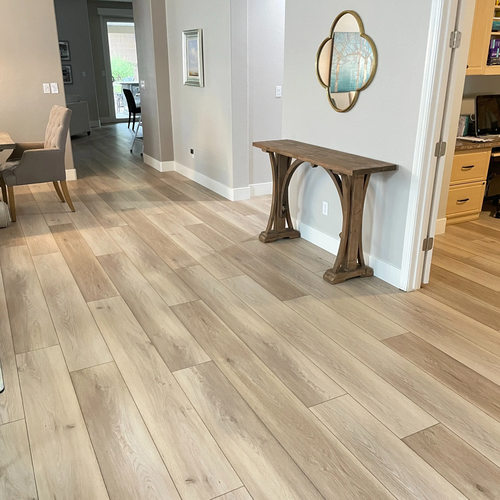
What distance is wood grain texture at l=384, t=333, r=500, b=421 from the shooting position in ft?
6.92

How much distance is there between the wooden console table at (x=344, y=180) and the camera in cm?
300

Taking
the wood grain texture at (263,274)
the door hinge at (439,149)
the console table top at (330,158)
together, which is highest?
the door hinge at (439,149)

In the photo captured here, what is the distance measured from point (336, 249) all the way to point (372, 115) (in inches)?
41.6

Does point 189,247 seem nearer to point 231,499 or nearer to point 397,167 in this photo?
point 397,167

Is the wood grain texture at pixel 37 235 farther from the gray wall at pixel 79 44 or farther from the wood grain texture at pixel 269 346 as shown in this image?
the gray wall at pixel 79 44

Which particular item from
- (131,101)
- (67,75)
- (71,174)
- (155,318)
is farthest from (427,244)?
(67,75)

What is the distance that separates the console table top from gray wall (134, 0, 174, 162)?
307 centimetres

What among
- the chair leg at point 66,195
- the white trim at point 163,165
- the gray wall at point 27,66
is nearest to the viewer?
the chair leg at point 66,195

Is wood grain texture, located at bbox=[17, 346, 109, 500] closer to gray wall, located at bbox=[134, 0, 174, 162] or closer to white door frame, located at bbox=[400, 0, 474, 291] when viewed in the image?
white door frame, located at bbox=[400, 0, 474, 291]

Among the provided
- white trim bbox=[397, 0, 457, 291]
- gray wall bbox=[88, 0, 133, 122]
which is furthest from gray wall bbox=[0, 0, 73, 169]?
gray wall bbox=[88, 0, 133, 122]

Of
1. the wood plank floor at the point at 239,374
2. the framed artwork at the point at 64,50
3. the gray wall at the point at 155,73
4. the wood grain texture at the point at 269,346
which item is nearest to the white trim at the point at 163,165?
the gray wall at the point at 155,73

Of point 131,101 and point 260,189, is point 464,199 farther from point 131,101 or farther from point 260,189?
point 131,101

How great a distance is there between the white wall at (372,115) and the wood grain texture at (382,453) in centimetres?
139

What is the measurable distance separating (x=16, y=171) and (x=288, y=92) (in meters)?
2.54
